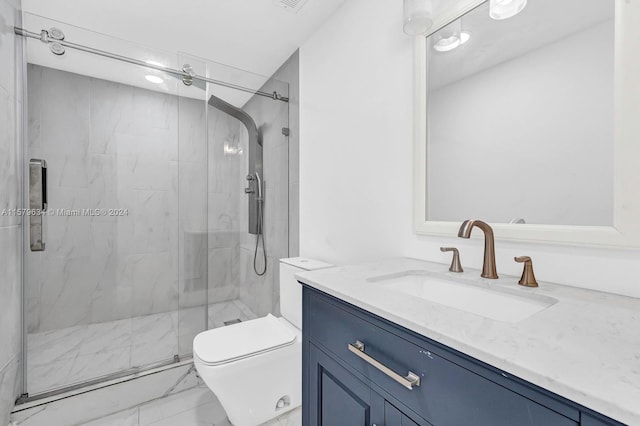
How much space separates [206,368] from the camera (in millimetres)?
1267

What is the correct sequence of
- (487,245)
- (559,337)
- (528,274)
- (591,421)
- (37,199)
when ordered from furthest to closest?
(37,199) < (487,245) < (528,274) < (559,337) < (591,421)

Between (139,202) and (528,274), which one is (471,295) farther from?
(139,202)

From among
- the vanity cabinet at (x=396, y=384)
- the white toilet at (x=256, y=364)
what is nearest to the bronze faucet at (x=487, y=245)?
the vanity cabinet at (x=396, y=384)

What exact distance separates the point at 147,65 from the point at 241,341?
194 centimetres

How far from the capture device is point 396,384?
0.64 metres

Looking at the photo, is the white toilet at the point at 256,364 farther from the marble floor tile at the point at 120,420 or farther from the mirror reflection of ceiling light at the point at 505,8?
the mirror reflection of ceiling light at the point at 505,8

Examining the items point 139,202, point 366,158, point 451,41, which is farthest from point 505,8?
point 139,202

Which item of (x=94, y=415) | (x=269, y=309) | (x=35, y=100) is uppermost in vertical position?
(x=35, y=100)

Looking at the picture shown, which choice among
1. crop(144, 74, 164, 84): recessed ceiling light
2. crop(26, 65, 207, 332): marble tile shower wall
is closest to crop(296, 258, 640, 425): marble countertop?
crop(26, 65, 207, 332): marble tile shower wall

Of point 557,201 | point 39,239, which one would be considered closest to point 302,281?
point 557,201

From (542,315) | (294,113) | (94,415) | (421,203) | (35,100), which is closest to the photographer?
(542,315)

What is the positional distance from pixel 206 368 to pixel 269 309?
0.97 metres

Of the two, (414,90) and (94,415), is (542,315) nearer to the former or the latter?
(414,90)

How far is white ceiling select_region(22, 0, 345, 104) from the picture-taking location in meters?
1.69
